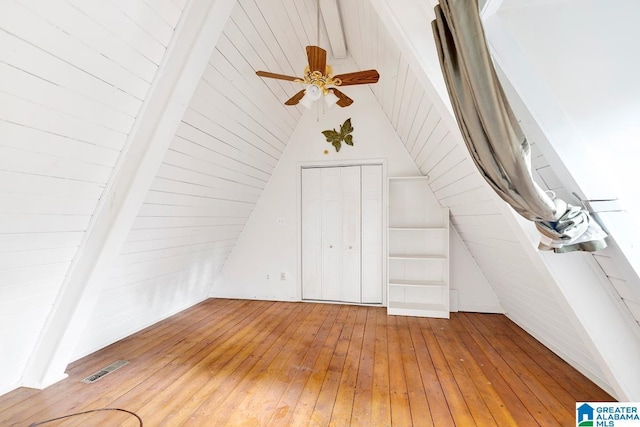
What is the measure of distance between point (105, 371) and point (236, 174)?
2137mm

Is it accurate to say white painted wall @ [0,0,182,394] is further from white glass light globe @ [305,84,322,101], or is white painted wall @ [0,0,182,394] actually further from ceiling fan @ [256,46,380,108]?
white glass light globe @ [305,84,322,101]

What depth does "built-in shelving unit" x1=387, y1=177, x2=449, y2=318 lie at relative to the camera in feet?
12.6

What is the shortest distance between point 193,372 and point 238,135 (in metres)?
2.14

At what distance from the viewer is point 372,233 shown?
409 centimetres

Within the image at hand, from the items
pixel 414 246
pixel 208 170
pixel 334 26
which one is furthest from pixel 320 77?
pixel 414 246

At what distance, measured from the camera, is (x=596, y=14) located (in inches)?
45.6

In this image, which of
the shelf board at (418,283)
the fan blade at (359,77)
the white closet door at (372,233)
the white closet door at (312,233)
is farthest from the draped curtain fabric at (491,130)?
the white closet door at (312,233)

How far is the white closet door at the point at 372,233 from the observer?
4.07 metres

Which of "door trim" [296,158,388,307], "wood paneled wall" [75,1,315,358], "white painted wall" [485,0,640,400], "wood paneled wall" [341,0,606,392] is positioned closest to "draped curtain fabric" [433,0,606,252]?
"white painted wall" [485,0,640,400]

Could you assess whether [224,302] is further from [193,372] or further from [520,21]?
[520,21]

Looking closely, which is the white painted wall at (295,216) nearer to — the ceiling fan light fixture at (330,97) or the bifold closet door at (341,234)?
the bifold closet door at (341,234)

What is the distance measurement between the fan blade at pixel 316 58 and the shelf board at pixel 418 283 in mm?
→ 2659

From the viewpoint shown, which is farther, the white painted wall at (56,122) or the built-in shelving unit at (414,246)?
the built-in shelving unit at (414,246)

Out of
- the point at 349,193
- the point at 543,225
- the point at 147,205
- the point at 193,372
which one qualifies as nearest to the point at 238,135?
the point at 147,205
